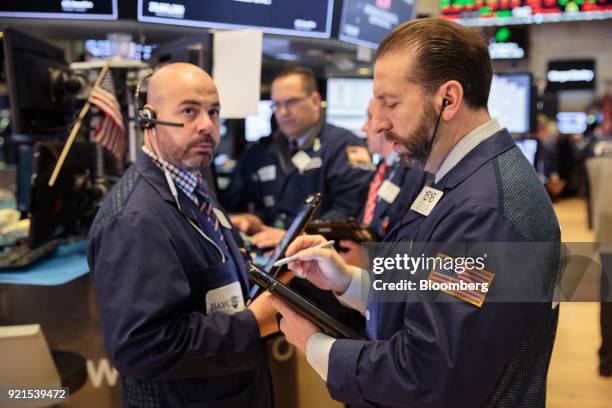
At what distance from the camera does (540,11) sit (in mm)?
8734

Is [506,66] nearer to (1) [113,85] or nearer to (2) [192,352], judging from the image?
(1) [113,85]

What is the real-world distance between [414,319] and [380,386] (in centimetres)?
15

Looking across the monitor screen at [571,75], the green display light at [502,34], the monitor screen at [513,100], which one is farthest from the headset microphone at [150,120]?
the monitor screen at [571,75]

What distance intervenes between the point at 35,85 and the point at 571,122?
1371 cm

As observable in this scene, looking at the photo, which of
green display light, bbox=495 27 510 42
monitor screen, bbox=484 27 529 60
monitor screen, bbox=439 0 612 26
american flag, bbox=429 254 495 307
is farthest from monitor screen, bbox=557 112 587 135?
american flag, bbox=429 254 495 307

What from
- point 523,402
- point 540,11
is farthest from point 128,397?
point 540,11

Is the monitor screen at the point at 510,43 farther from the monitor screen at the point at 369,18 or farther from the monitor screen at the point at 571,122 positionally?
the monitor screen at the point at 369,18

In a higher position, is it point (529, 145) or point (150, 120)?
point (150, 120)

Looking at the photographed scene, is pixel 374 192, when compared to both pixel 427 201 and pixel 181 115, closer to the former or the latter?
pixel 181 115

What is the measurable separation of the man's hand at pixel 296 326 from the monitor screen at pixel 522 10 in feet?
26.9

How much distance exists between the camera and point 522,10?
28.9 ft

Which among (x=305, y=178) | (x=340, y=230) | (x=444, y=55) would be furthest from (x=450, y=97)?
(x=305, y=178)

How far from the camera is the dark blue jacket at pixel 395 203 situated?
2.33m

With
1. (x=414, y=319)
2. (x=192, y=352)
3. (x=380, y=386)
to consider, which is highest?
(x=414, y=319)
